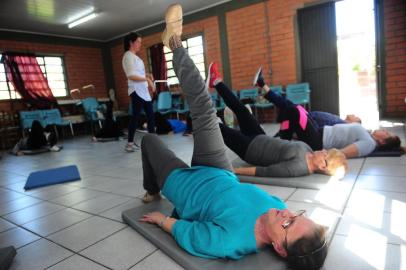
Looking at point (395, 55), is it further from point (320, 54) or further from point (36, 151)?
point (36, 151)

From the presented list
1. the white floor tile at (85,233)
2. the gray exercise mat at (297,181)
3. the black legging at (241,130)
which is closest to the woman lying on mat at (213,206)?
the white floor tile at (85,233)

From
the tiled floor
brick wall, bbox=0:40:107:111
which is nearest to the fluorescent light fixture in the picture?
brick wall, bbox=0:40:107:111

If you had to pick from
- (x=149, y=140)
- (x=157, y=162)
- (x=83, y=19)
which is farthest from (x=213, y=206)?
(x=83, y=19)

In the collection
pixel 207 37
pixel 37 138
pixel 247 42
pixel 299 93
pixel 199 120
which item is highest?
pixel 207 37

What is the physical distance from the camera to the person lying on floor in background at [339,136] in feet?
8.80

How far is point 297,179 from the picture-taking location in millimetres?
2215

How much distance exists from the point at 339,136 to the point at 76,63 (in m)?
8.17

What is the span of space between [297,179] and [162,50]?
6.91 meters

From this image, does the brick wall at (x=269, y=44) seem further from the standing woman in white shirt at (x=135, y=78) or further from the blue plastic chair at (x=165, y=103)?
the standing woman in white shirt at (x=135, y=78)

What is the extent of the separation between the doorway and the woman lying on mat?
3935 mm

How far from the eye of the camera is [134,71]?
166 inches

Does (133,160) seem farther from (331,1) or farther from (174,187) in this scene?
(331,1)

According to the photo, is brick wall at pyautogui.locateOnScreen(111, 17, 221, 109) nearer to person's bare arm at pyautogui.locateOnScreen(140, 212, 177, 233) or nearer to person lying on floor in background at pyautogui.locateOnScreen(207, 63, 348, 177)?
person lying on floor in background at pyautogui.locateOnScreen(207, 63, 348, 177)

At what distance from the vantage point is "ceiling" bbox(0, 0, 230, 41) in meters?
5.92
